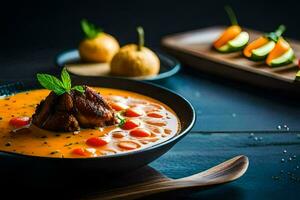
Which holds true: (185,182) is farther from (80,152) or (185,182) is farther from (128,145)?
(80,152)

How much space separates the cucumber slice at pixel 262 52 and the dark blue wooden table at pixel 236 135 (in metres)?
0.21

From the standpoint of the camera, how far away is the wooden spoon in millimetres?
2006

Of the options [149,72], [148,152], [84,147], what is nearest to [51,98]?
[84,147]

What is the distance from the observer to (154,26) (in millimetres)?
4715

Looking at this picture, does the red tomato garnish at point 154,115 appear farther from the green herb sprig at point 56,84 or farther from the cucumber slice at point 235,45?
the cucumber slice at point 235,45

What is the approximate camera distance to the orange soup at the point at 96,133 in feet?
6.92

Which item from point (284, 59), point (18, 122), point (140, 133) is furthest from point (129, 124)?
point (284, 59)

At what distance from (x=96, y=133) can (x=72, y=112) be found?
0.38 feet

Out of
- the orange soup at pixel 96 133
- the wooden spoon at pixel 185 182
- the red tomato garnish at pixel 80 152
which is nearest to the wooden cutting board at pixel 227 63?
the orange soup at pixel 96 133

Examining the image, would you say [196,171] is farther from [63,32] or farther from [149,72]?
[63,32]

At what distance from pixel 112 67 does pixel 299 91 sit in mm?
1017

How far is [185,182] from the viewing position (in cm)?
207

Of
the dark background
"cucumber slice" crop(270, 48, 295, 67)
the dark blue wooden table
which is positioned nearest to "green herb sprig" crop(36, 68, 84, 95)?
the dark blue wooden table

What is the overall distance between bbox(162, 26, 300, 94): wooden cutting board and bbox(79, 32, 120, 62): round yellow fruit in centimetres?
38
